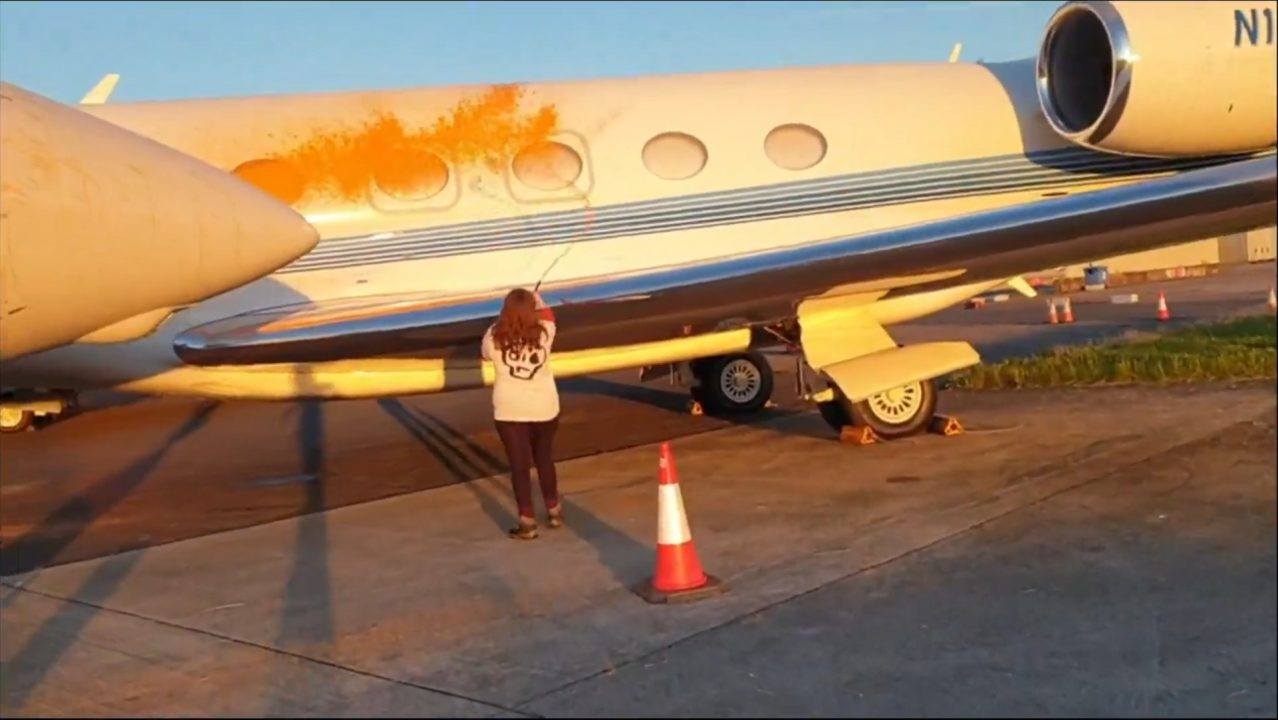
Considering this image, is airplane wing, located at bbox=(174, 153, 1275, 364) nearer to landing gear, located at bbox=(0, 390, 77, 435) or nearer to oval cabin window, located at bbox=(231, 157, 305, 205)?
oval cabin window, located at bbox=(231, 157, 305, 205)

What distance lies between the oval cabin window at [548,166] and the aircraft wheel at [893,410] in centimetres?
275

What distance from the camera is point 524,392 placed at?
7547 mm

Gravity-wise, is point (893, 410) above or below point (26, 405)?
below

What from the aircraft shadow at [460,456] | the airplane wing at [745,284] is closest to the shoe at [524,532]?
the aircraft shadow at [460,456]

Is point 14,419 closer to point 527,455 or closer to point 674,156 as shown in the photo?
point 674,156

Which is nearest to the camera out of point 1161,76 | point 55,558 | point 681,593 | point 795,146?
point 681,593

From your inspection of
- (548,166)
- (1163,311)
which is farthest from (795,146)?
(1163,311)

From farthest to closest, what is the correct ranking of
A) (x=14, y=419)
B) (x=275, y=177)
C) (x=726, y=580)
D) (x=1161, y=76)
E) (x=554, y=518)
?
(x=14, y=419)
(x=275, y=177)
(x=1161, y=76)
(x=554, y=518)
(x=726, y=580)

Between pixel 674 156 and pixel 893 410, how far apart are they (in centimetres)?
274

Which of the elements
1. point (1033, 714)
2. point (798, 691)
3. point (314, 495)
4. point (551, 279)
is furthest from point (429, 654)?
point (551, 279)

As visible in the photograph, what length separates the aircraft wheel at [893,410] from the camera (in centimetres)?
1012

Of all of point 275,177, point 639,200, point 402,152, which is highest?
point 402,152

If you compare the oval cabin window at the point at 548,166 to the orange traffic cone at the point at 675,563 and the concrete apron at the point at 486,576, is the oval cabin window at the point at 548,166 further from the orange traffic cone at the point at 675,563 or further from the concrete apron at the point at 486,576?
the orange traffic cone at the point at 675,563

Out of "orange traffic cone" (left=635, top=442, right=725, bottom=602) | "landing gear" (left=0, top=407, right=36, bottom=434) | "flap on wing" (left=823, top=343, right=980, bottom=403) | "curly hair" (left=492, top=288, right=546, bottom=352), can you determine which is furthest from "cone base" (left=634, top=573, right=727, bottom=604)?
"landing gear" (left=0, top=407, right=36, bottom=434)
